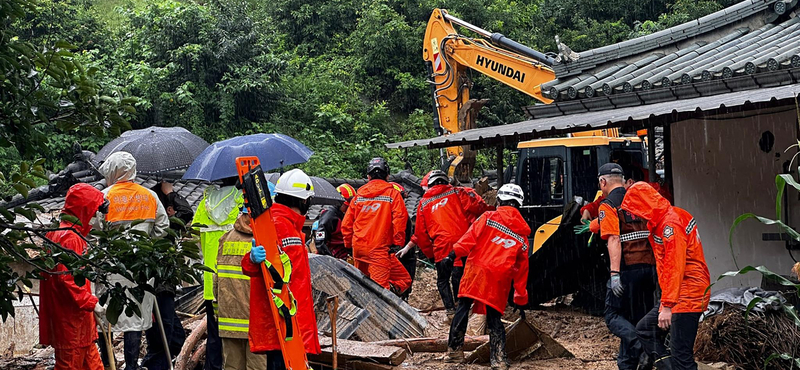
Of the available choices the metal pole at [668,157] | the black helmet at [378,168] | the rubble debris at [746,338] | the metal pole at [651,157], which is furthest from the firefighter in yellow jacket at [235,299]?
the metal pole at [668,157]

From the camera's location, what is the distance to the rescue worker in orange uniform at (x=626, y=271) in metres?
6.54

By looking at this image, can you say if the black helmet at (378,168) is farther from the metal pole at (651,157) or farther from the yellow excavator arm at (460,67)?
the yellow excavator arm at (460,67)

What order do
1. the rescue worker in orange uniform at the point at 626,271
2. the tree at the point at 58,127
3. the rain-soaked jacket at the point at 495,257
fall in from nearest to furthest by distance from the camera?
the tree at the point at 58,127
the rescue worker in orange uniform at the point at 626,271
the rain-soaked jacket at the point at 495,257

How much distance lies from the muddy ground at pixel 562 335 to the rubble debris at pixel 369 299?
0.96 feet

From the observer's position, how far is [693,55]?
28.8 feet

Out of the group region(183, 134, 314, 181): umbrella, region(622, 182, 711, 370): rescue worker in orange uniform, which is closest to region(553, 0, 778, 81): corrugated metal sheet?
region(622, 182, 711, 370): rescue worker in orange uniform

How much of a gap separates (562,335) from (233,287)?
191 inches

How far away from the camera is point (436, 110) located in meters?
15.0

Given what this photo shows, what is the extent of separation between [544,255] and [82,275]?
6.54 metres

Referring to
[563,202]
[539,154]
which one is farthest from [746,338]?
[539,154]

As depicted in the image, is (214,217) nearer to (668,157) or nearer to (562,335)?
(562,335)

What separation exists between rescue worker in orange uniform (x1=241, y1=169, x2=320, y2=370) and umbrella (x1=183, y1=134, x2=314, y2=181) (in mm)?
1194

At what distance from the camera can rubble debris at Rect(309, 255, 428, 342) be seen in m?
8.70

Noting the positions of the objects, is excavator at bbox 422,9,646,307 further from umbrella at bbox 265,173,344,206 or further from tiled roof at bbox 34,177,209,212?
tiled roof at bbox 34,177,209,212
